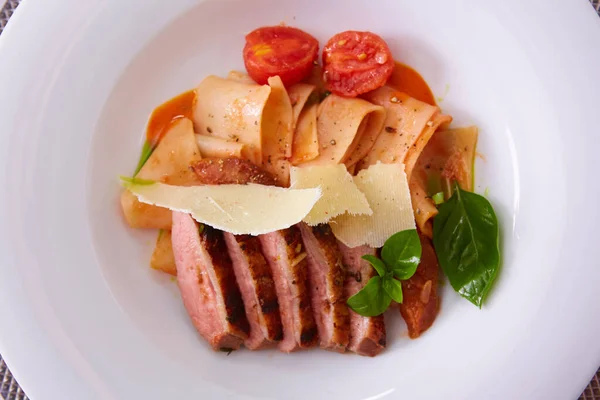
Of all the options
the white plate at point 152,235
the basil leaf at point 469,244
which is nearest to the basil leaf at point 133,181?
the white plate at point 152,235

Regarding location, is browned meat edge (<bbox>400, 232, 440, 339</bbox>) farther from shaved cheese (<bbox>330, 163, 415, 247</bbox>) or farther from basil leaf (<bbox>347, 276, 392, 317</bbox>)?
shaved cheese (<bbox>330, 163, 415, 247</bbox>)

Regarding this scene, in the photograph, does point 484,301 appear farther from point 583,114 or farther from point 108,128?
point 108,128

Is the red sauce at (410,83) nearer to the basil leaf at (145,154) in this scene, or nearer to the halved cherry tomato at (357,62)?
the halved cherry tomato at (357,62)

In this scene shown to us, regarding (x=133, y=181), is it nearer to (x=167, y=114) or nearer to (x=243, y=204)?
(x=167, y=114)

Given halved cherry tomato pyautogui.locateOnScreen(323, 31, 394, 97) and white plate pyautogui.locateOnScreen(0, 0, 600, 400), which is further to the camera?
halved cherry tomato pyautogui.locateOnScreen(323, 31, 394, 97)

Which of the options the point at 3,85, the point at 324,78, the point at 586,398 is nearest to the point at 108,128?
the point at 3,85

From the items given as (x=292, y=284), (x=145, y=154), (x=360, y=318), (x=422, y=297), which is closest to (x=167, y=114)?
(x=145, y=154)

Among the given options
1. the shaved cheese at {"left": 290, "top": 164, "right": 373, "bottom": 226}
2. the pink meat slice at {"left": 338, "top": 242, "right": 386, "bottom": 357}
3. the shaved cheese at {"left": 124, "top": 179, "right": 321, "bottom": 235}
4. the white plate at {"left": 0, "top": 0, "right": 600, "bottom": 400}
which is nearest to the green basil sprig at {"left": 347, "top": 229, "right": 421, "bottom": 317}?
the pink meat slice at {"left": 338, "top": 242, "right": 386, "bottom": 357}
